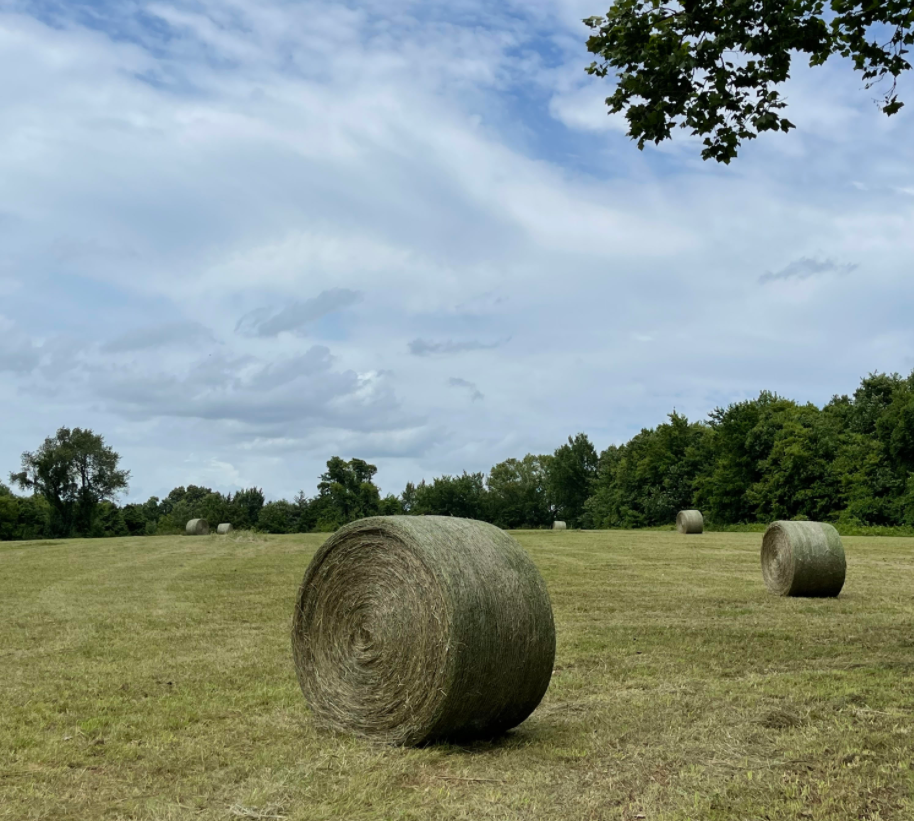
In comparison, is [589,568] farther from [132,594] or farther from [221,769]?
[221,769]

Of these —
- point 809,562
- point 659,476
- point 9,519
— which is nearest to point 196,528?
point 9,519

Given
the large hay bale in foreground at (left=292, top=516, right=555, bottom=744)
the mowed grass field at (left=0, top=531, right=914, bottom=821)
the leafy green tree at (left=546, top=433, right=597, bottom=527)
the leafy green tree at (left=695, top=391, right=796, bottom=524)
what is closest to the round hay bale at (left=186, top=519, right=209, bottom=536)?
the leafy green tree at (left=695, top=391, right=796, bottom=524)

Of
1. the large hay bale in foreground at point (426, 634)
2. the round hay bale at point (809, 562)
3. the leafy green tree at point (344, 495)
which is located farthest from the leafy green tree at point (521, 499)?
the large hay bale in foreground at point (426, 634)

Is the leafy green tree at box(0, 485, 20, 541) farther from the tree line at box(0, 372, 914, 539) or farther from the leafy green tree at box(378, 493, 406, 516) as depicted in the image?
the leafy green tree at box(378, 493, 406, 516)

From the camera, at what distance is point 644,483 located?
236ft

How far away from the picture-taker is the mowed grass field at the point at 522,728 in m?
5.43

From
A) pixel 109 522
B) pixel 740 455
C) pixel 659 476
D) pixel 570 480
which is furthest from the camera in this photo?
pixel 570 480

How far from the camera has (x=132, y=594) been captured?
17.4 m

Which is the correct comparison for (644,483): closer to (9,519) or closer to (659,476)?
(659,476)

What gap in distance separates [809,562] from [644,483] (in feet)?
185

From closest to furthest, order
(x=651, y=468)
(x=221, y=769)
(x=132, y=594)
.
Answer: (x=221, y=769)
(x=132, y=594)
(x=651, y=468)

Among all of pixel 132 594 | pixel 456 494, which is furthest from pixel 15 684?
pixel 456 494

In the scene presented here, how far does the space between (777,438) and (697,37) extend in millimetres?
48372

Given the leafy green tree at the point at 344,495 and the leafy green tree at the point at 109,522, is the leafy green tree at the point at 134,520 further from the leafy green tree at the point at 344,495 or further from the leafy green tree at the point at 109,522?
the leafy green tree at the point at 344,495
